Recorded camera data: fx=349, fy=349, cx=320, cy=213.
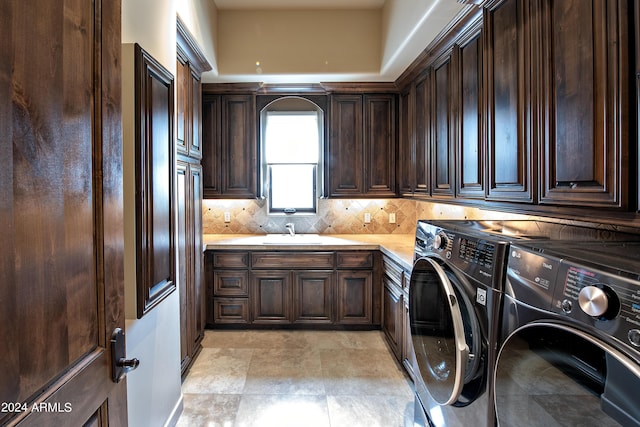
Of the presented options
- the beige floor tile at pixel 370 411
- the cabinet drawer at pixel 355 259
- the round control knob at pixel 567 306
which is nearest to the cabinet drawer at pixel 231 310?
the cabinet drawer at pixel 355 259

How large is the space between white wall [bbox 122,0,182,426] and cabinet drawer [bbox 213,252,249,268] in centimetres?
133

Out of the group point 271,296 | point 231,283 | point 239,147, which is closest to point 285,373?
point 271,296

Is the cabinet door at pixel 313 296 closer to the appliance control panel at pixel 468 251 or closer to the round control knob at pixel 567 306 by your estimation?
the appliance control panel at pixel 468 251

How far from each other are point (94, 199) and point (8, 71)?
0.33 metres

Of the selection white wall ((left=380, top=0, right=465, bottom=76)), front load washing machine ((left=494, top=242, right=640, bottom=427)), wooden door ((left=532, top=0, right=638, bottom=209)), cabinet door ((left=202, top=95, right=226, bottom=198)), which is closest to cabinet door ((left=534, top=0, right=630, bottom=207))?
wooden door ((left=532, top=0, right=638, bottom=209))

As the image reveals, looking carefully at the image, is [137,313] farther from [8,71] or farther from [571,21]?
[571,21]

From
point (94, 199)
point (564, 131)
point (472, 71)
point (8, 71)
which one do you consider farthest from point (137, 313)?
point (472, 71)

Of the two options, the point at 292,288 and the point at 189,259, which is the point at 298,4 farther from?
the point at 292,288

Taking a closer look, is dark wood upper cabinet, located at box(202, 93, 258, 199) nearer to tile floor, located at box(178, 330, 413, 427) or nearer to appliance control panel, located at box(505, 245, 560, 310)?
tile floor, located at box(178, 330, 413, 427)

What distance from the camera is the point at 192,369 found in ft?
9.24

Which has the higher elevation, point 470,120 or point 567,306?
point 470,120

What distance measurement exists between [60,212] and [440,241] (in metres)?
1.38

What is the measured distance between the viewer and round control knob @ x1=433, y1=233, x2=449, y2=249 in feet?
5.05

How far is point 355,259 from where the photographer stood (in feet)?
11.4
